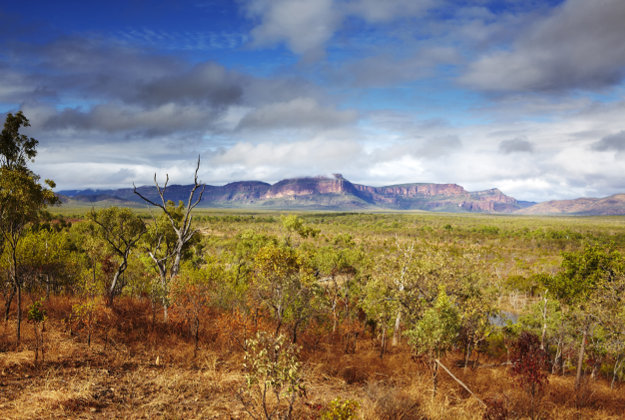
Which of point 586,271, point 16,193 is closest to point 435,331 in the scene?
point 586,271

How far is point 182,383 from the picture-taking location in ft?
47.3

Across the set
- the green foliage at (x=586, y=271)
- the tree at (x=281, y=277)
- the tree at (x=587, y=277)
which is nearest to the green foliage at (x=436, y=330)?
the tree at (x=281, y=277)

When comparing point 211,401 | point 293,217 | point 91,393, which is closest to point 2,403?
point 91,393

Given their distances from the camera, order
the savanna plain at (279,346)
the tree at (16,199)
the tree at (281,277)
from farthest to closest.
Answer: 1. the tree at (281,277)
2. the tree at (16,199)
3. the savanna plain at (279,346)

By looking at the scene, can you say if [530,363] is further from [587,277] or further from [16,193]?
[16,193]

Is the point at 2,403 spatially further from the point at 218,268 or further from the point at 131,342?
the point at 218,268

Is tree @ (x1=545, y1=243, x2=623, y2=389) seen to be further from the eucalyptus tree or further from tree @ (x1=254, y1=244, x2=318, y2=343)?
the eucalyptus tree

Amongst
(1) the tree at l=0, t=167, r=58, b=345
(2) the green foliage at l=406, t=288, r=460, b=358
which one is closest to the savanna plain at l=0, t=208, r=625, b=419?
(2) the green foliage at l=406, t=288, r=460, b=358

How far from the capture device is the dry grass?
1198 cm

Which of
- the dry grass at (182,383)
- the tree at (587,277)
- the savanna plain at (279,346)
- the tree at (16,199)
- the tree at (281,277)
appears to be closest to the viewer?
the dry grass at (182,383)

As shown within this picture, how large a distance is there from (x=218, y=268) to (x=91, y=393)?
59.1 ft

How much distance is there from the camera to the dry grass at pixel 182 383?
11984 millimetres

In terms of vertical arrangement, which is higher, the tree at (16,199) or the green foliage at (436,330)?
the tree at (16,199)

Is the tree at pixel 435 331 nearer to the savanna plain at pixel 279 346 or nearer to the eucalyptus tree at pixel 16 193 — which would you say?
the savanna plain at pixel 279 346
